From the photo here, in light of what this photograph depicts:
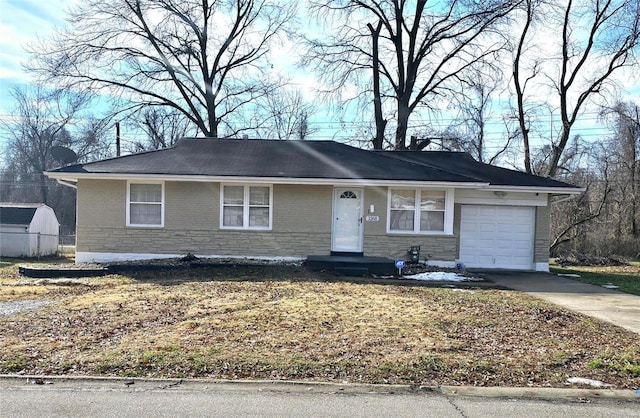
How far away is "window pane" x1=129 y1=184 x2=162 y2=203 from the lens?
608 inches

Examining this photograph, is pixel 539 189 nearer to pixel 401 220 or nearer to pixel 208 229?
pixel 401 220

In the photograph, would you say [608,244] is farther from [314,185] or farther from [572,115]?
[314,185]

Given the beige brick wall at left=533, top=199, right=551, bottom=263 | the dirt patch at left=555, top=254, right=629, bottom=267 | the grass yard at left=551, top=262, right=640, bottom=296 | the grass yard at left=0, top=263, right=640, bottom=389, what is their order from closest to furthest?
the grass yard at left=0, top=263, right=640, bottom=389
the grass yard at left=551, top=262, right=640, bottom=296
the beige brick wall at left=533, top=199, right=551, bottom=263
the dirt patch at left=555, top=254, right=629, bottom=267

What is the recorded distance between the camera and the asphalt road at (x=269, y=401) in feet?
14.0

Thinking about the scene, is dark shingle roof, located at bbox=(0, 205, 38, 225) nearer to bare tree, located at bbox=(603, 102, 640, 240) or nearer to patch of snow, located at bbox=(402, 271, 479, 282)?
patch of snow, located at bbox=(402, 271, 479, 282)

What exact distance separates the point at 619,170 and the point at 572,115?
9490 millimetres

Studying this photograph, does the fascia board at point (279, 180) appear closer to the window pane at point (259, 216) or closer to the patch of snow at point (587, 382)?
the window pane at point (259, 216)

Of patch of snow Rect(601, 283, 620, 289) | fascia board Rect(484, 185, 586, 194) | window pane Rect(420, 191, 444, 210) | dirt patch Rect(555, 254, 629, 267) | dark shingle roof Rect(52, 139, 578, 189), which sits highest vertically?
dark shingle roof Rect(52, 139, 578, 189)

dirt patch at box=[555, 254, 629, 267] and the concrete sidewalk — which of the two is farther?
dirt patch at box=[555, 254, 629, 267]

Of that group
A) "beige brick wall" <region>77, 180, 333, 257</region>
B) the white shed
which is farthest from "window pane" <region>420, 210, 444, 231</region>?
the white shed

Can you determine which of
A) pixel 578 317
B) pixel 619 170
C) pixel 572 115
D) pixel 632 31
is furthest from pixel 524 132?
pixel 578 317

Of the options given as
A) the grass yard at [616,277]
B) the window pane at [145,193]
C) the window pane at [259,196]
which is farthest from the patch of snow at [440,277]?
the window pane at [145,193]

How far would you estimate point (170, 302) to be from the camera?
922 cm

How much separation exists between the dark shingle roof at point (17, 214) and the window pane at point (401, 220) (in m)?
17.5
